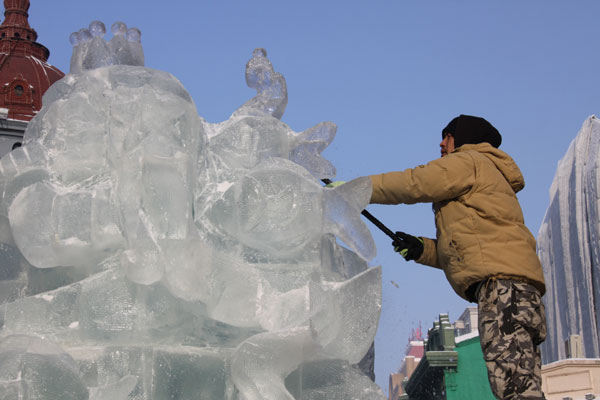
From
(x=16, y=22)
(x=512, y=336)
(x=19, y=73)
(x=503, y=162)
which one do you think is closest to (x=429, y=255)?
(x=503, y=162)

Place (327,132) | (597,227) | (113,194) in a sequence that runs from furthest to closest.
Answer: (597,227) < (327,132) < (113,194)

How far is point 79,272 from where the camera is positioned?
3.44m

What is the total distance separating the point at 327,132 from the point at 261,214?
3.49ft

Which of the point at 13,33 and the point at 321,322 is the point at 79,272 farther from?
the point at 13,33

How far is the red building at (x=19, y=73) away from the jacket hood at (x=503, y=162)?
2309cm

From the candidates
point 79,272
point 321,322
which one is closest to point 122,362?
point 79,272

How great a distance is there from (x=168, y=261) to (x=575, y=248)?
89.2 ft

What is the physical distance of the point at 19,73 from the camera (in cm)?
2847

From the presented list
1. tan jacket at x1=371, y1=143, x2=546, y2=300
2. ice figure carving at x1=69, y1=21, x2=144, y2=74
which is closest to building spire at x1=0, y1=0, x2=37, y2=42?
ice figure carving at x1=69, y1=21, x2=144, y2=74

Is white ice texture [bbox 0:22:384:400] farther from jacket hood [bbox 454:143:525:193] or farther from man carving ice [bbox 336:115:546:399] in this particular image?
jacket hood [bbox 454:143:525:193]

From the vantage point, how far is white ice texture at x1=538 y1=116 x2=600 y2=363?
26812 millimetres

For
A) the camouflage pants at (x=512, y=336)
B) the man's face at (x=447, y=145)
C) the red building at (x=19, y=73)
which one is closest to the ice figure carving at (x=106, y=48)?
the man's face at (x=447, y=145)

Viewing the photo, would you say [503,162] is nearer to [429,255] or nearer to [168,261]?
[429,255]

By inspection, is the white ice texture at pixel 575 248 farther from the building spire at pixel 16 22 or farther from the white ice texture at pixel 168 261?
the white ice texture at pixel 168 261
